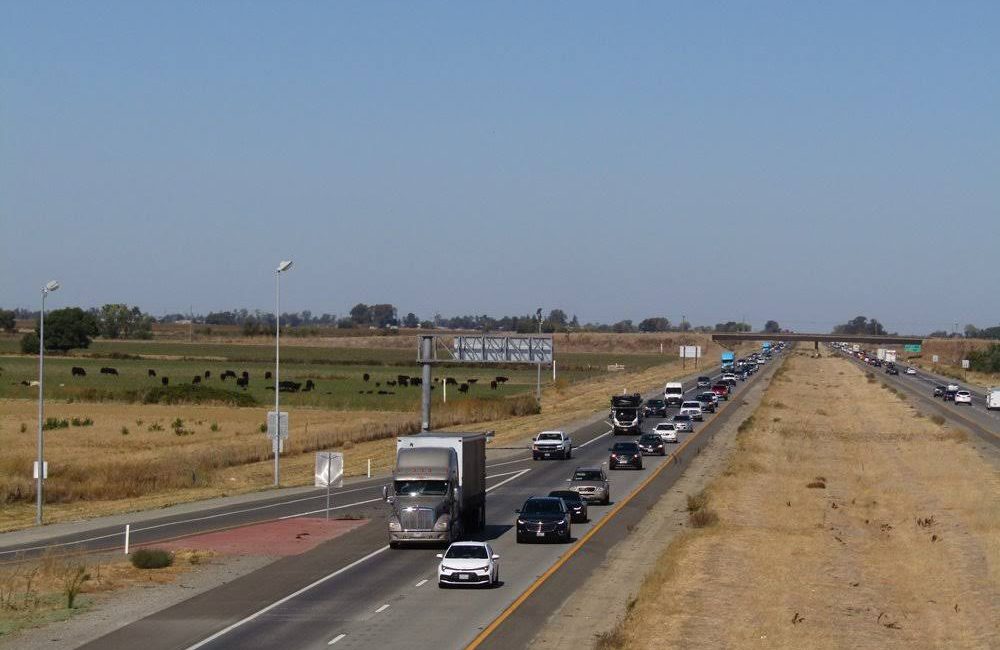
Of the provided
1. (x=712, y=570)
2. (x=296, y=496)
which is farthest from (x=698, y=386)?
(x=712, y=570)

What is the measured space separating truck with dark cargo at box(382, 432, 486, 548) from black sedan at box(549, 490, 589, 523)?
667 cm

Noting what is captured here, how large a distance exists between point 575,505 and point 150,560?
1601cm

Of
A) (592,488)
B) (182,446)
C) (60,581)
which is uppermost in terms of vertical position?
(592,488)

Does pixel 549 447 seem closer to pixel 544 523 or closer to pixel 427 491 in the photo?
pixel 544 523

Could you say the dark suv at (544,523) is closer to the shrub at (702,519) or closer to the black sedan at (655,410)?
the shrub at (702,519)

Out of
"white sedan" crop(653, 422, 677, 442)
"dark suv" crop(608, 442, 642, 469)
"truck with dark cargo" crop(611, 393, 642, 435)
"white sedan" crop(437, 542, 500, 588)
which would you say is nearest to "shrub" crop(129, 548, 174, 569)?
"white sedan" crop(437, 542, 500, 588)

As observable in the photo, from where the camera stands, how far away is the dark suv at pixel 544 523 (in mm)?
42469

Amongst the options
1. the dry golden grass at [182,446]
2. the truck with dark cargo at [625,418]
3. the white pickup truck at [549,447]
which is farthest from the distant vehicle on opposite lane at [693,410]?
the white pickup truck at [549,447]

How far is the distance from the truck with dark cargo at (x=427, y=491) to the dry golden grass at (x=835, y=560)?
6869mm

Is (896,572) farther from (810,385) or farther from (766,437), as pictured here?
(810,385)

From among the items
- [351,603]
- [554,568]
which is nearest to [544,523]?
[554,568]

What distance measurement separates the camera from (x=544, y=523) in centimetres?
4247

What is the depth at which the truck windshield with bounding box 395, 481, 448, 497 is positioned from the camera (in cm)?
4075

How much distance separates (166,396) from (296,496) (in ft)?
200
